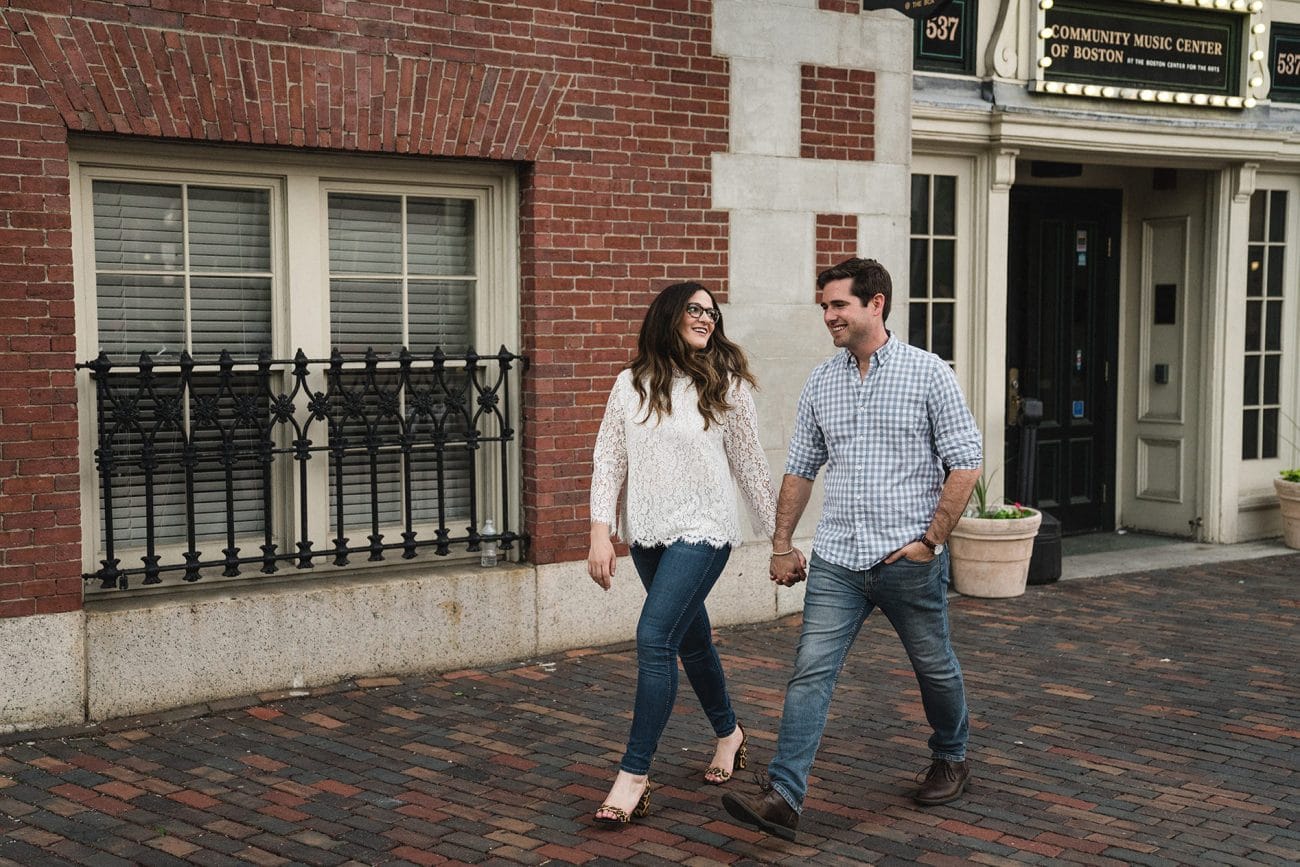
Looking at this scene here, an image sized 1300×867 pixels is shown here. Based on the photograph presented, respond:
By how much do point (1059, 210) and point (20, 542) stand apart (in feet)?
25.7

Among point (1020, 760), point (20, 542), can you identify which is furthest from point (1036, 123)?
point (20, 542)

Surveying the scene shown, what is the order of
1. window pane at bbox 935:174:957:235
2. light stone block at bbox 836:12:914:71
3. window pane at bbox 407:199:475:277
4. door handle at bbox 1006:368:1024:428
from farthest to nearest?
door handle at bbox 1006:368:1024:428 < window pane at bbox 935:174:957:235 < light stone block at bbox 836:12:914:71 < window pane at bbox 407:199:475:277

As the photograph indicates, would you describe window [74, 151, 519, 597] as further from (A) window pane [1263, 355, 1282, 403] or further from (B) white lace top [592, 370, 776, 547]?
(A) window pane [1263, 355, 1282, 403]

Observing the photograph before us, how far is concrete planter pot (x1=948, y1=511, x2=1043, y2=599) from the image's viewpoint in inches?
364

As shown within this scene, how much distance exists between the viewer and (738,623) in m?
8.47

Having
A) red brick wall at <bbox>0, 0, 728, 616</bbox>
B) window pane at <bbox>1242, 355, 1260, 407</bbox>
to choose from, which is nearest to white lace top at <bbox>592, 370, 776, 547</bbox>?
red brick wall at <bbox>0, 0, 728, 616</bbox>

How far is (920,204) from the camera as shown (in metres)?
9.81

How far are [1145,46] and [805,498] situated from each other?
21.5ft

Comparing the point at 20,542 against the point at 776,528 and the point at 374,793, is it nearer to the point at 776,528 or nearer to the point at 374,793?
the point at 374,793

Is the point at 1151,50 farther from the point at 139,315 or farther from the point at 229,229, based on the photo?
the point at 139,315

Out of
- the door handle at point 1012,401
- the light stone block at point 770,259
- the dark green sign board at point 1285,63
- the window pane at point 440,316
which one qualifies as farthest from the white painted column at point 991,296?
the window pane at point 440,316

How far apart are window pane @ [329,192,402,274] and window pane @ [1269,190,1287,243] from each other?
7.29 metres

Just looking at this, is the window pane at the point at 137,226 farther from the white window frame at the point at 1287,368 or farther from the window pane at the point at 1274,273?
the window pane at the point at 1274,273

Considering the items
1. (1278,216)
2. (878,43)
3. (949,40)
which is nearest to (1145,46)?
(949,40)
